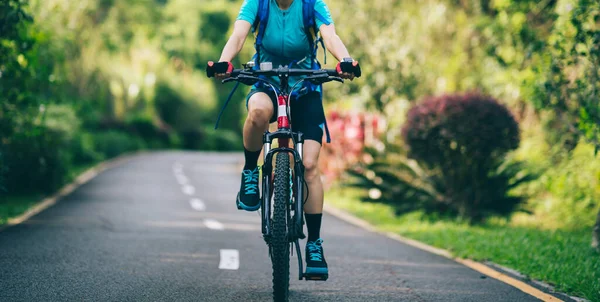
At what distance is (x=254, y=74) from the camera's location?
5.34 m

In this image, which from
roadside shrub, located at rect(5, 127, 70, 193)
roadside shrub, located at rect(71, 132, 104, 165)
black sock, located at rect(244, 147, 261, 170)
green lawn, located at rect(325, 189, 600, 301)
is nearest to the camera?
black sock, located at rect(244, 147, 261, 170)

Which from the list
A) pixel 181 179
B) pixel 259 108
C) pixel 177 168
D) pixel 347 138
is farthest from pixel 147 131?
pixel 259 108

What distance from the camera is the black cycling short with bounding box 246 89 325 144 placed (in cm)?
561

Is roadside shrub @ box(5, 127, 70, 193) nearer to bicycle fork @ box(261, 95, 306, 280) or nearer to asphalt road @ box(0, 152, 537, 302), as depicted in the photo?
asphalt road @ box(0, 152, 537, 302)

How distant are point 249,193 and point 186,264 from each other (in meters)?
1.84

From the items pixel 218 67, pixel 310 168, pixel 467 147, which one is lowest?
pixel 310 168

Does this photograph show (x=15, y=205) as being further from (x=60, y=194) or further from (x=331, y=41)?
(x=331, y=41)

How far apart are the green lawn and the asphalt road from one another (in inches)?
17.8

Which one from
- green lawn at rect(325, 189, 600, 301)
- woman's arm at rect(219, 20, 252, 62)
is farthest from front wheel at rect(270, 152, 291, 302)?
green lawn at rect(325, 189, 600, 301)

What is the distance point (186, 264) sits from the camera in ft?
23.8

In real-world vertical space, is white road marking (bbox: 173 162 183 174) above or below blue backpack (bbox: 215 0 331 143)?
below

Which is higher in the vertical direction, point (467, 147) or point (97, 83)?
point (97, 83)

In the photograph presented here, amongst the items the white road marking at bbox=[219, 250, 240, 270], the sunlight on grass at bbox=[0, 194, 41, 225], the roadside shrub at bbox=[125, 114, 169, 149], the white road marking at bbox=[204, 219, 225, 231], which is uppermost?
the roadside shrub at bbox=[125, 114, 169, 149]

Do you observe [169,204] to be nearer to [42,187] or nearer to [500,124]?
[42,187]
